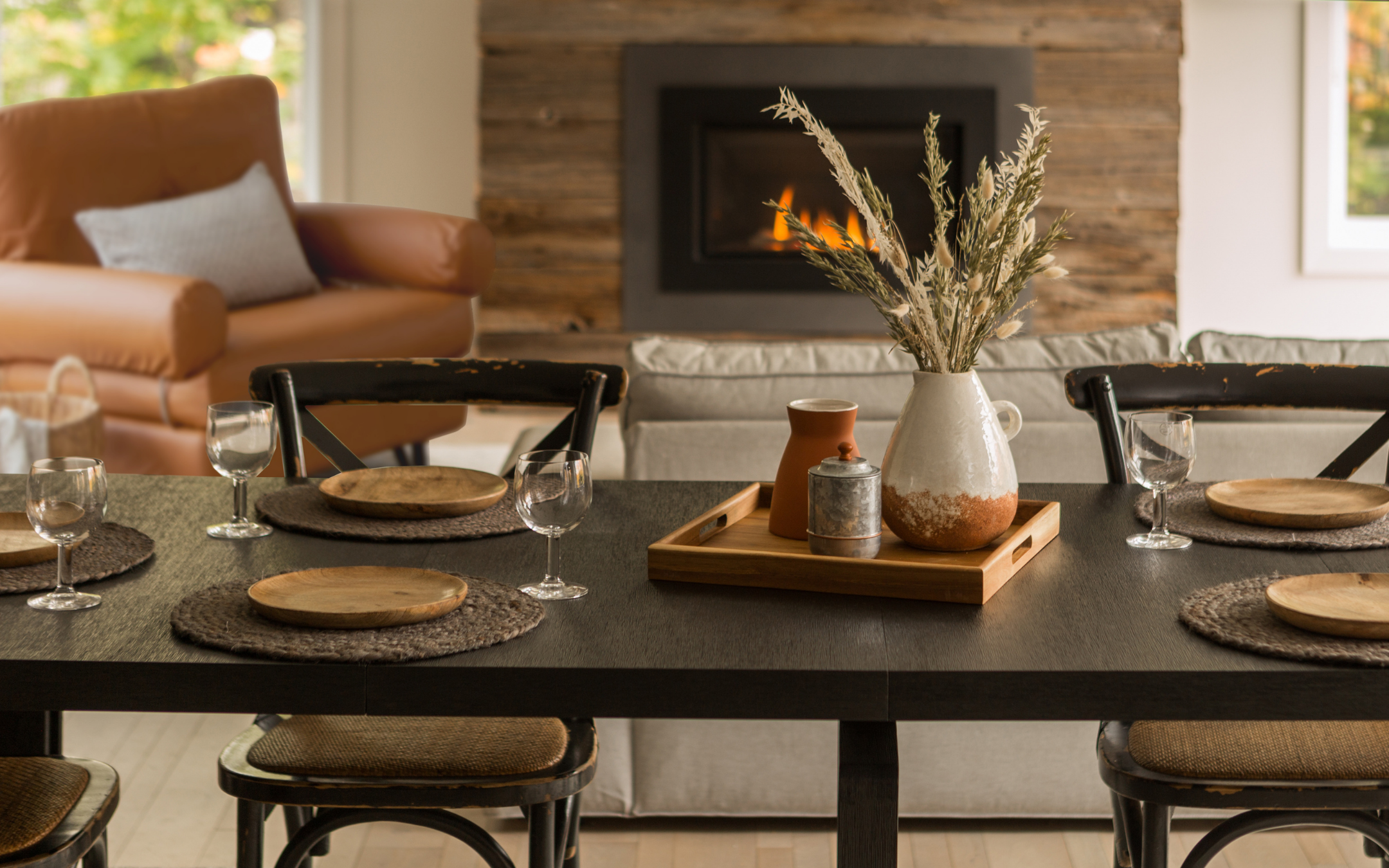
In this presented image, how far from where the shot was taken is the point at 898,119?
501 cm

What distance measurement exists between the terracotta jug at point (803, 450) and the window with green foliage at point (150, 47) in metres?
4.60

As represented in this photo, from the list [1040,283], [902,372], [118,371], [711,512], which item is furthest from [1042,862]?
[1040,283]

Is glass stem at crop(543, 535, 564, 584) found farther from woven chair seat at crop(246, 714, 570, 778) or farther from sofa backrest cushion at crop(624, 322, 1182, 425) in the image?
sofa backrest cushion at crop(624, 322, 1182, 425)

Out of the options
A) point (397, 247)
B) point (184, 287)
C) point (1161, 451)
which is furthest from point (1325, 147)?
point (1161, 451)

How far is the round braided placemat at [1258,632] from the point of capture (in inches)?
39.3

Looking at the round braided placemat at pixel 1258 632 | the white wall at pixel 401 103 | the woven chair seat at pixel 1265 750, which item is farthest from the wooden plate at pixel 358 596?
the white wall at pixel 401 103

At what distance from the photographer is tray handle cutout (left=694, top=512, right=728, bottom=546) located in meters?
1.30

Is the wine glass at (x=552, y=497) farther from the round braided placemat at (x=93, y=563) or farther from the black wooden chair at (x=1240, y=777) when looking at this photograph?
the black wooden chair at (x=1240, y=777)

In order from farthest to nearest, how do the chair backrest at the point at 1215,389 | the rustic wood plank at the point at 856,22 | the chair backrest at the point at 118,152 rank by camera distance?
the rustic wood plank at the point at 856,22 < the chair backrest at the point at 118,152 < the chair backrest at the point at 1215,389

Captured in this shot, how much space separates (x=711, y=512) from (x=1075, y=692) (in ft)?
1.48

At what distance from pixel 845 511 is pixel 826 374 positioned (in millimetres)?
927

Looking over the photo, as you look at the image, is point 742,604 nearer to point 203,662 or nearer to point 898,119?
point 203,662

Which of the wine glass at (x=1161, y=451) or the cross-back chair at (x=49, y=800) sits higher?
the wine glass at (x=1161, y=451)

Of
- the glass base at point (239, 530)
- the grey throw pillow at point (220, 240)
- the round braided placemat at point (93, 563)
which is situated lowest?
the round braided placemat at point (93, 563)
